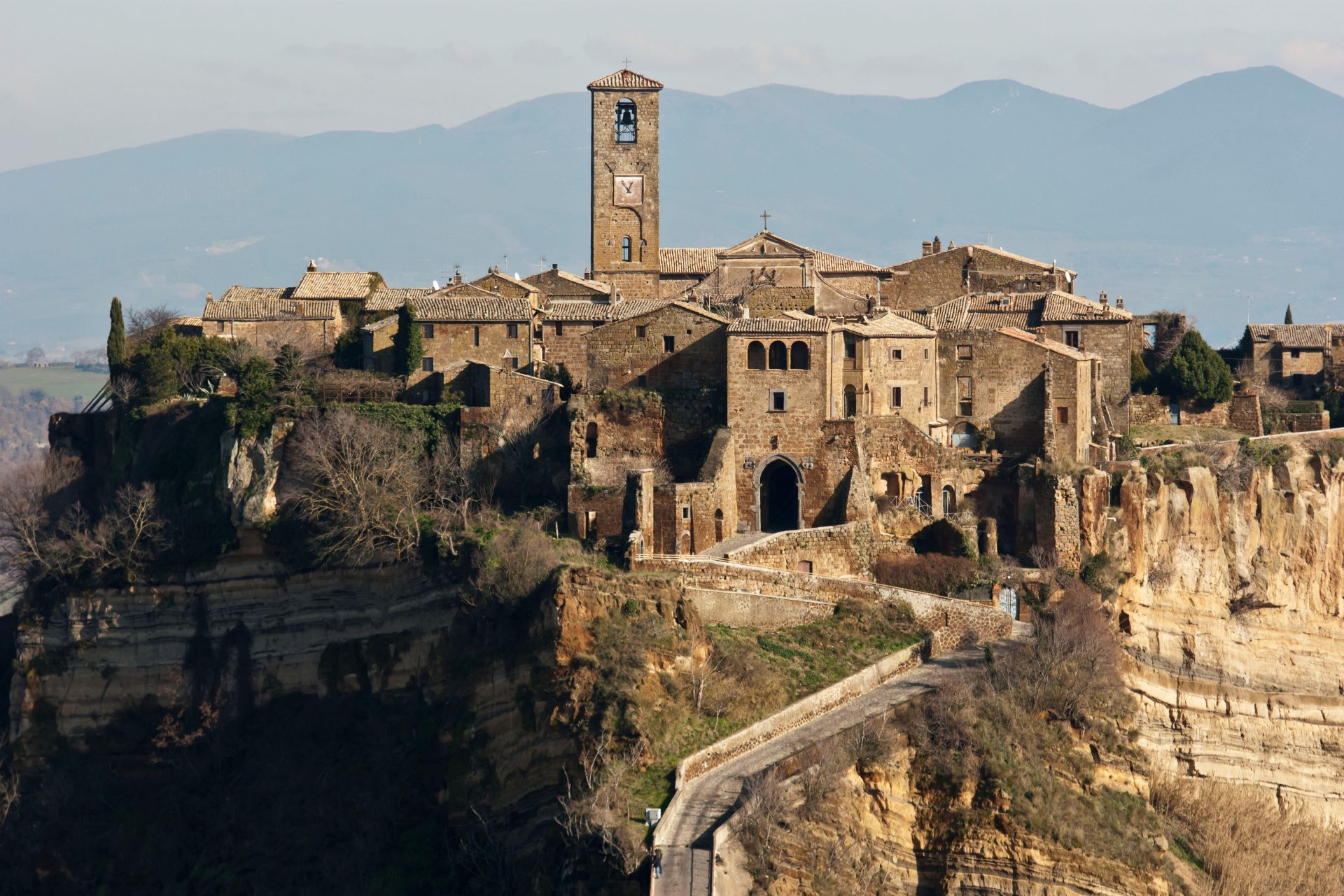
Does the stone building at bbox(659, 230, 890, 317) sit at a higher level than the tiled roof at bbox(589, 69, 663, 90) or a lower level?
lower

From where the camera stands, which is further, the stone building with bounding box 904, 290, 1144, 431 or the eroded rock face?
the stone building with bounding box 904, 290, 1144, 431

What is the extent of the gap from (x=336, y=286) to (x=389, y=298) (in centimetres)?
376

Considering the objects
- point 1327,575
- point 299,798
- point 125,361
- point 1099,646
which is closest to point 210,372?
point 125,361

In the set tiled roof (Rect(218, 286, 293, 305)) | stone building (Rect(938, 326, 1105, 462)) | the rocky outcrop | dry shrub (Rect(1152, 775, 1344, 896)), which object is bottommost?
dry shrub (Rect(1152, 775, 1344, 896))

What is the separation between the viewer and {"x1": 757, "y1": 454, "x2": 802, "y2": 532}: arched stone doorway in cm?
5062

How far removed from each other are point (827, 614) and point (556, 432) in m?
10.3

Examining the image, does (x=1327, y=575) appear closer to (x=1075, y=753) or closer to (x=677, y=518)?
(x=1075, y=753)

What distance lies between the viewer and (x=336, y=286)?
214ft

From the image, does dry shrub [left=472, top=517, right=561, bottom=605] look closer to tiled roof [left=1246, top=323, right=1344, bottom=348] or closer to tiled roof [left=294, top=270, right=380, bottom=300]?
tiled roof [left=294, top=270, right=380, bottom=300]

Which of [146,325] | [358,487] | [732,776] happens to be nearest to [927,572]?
[732,776]

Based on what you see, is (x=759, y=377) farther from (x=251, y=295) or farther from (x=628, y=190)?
(x=251, y=295)

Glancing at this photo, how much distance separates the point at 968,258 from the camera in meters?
65.4

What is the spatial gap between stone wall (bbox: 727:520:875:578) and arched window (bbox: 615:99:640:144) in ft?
72.0

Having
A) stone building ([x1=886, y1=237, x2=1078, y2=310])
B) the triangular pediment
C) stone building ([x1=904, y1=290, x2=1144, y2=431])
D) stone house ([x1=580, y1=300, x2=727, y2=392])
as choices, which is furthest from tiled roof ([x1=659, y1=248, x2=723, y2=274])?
stone house ([x1=580, y1=300, x2=727, y2=392])
